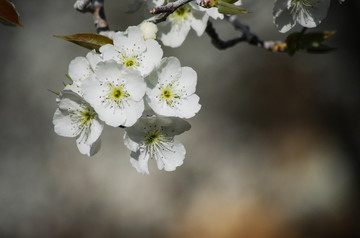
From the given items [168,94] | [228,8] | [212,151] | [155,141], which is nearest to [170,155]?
[155,141]

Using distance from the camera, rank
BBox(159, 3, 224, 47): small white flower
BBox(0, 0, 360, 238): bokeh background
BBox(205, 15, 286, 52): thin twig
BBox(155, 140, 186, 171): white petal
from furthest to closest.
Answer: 1. BBox(0, 0, 360, 238): bokeh background
2. BBox(205, 15, 286, 52): thin twig
3. BBox(159, 3, 224, 47): small white flower
4. BBox(155, 140, 186, 171): white petal

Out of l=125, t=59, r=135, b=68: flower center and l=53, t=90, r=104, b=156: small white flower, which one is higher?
l=125, t=59, r=135, b=68: flower center

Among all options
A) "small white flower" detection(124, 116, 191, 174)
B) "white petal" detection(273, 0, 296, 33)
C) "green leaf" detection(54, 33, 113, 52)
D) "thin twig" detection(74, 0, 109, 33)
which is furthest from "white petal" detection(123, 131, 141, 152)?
"white petal" detection(273, 0, 296, 33)

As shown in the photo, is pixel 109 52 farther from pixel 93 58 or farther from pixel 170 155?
pixel 170 155

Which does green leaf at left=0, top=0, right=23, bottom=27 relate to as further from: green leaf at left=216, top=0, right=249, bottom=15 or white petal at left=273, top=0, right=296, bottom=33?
white petal at left=273, top=0, right=296, bottom=33

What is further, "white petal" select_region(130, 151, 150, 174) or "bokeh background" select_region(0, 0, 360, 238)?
"bokeh background" select_region(0, 0, 360, 238)

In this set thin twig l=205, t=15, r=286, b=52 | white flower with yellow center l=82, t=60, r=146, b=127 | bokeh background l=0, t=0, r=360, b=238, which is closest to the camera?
white flower with yellow center l=82, t=60, r=146, b=127

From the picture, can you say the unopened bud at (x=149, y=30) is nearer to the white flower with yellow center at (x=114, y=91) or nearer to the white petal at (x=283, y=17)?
the white flower with yellow center at (x=114, y=91)
